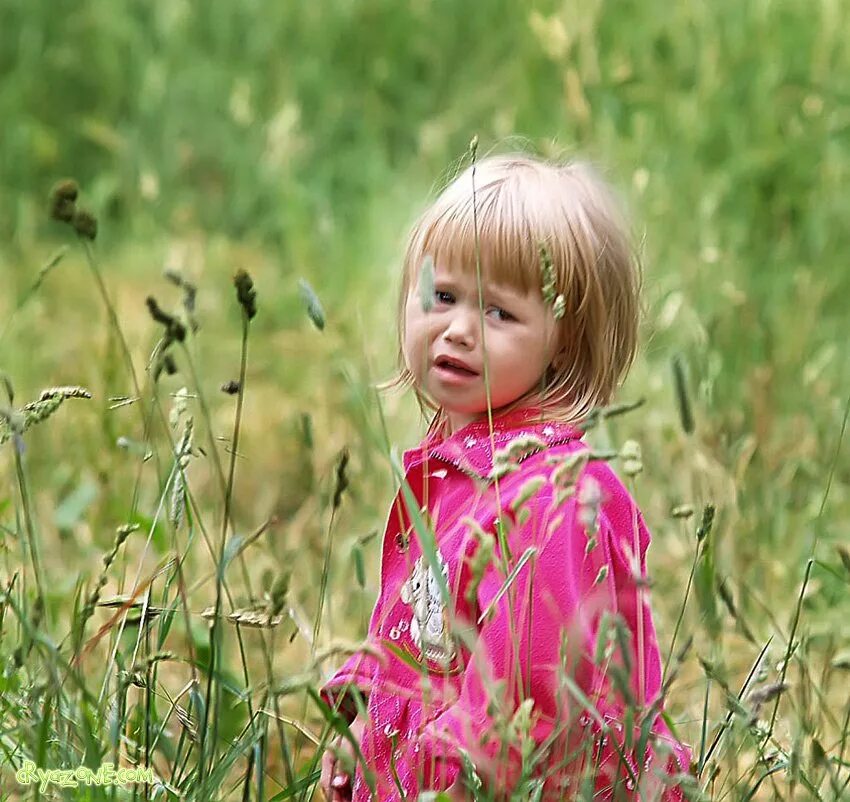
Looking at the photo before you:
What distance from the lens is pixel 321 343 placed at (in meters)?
3.96

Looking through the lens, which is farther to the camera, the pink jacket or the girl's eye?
the girl's eye

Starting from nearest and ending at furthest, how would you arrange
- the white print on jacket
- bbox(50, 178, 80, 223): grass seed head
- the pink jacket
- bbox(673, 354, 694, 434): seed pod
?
bbox(50, 178, 80, 223): grass seed head, bbox(673, 354, 694, 434): seed pod, the pink jacket, the white print on jacket

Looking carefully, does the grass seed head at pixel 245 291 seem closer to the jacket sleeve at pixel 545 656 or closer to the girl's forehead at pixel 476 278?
the jacket sleeve at pixel 545 656

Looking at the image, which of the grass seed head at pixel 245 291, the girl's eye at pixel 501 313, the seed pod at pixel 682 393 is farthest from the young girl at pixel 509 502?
the grass seed head at pixel 245 291

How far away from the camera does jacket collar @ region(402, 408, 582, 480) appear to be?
163 centimetres

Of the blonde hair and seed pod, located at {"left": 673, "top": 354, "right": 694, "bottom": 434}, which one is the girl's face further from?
seed pod, located at {"left": 673, "top": 354, "right": 694, "bottom": 434}

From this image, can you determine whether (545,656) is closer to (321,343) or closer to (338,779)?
(338,779)

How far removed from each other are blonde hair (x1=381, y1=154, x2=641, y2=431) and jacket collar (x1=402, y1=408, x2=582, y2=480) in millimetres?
20

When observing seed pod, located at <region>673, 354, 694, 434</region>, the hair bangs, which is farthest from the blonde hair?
seed pod, located at <region>673, 354, 694, 434</region>

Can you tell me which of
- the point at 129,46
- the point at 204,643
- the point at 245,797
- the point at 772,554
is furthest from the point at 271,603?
the point at 129,46

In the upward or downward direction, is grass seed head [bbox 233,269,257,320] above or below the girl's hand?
above

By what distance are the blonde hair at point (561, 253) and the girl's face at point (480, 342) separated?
0.02 metres

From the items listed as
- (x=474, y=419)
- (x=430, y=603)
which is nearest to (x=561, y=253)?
(x=474, y=419)

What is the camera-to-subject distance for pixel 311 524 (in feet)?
10.1
